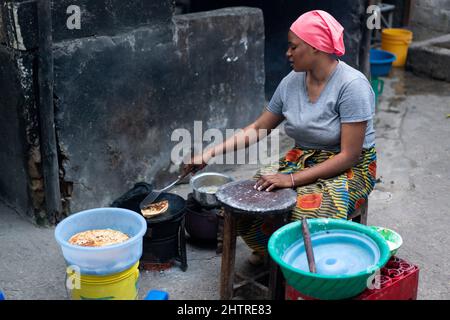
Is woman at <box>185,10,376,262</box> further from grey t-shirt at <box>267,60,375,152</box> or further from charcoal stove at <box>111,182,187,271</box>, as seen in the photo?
charcoal stove at <box>111,182,187,271</box>

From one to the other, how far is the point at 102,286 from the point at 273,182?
1072 millimetres

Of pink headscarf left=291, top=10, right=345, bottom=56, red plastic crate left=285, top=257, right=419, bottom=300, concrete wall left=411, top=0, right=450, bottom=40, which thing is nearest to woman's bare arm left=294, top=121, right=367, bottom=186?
pink headscarf left=291, top=10, right=345, bottom=56

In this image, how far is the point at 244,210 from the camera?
3422mm

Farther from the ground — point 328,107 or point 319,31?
point 319,31

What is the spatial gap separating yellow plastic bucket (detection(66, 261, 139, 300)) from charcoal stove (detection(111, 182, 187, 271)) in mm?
520

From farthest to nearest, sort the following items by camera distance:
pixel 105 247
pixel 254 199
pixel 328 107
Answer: pixel 328 107 < pixel 254 199 < pixel 105 247

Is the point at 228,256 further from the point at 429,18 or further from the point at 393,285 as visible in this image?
the point at 429,18

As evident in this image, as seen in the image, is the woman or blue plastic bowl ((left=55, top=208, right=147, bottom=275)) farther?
the woman

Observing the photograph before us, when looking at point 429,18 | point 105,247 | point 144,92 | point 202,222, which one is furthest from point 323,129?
point 429,18

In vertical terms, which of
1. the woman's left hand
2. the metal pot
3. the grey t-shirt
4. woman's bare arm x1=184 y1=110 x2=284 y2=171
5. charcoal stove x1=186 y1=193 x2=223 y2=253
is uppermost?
the grey t-shirt

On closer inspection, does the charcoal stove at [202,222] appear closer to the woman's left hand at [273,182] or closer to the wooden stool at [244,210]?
the wooden stool at [244,210]

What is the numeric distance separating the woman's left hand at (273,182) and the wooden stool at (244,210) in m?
0.03

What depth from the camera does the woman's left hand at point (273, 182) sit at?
3.69 meters

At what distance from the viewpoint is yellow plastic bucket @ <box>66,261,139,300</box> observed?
3436 mm
